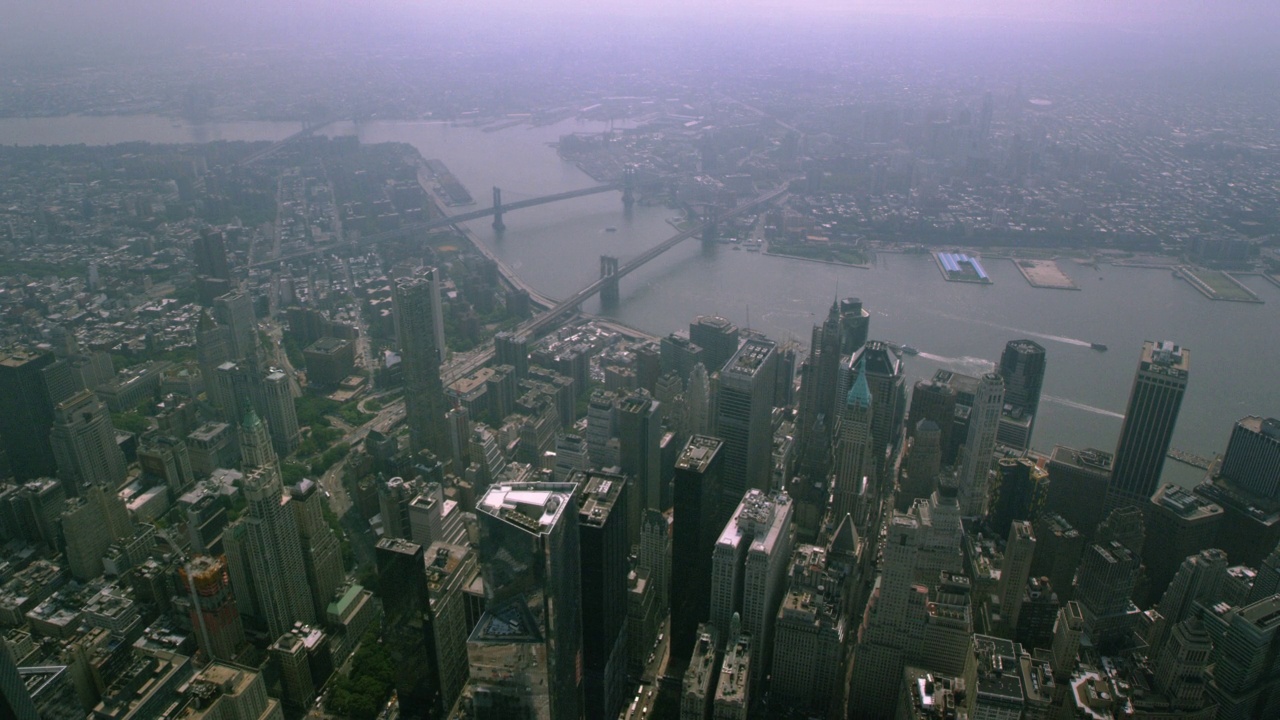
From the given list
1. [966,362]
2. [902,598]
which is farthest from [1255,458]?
[902,598]

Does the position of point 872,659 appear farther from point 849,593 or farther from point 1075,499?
point 1075,499

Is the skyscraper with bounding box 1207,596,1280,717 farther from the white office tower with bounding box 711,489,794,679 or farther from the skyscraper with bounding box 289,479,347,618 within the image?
the skyscraper with bounding box 289,479,347,618

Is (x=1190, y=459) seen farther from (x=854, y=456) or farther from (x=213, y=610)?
(x=213, y=610)

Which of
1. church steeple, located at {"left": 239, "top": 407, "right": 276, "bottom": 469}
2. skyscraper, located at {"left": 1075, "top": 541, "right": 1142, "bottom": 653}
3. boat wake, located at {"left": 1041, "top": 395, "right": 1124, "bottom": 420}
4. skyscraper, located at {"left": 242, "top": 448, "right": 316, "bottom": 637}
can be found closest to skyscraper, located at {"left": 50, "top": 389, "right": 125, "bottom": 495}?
church steeple, located at {"left": 239, "top": 407, "right": 276, "bottom": 469}

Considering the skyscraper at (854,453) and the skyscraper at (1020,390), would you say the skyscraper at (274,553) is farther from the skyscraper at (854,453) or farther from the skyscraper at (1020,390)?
the skyscraper at (1020,390)

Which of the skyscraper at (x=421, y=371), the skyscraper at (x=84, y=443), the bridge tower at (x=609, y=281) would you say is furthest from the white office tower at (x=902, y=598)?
the bridge tower at (x=609, y=281)

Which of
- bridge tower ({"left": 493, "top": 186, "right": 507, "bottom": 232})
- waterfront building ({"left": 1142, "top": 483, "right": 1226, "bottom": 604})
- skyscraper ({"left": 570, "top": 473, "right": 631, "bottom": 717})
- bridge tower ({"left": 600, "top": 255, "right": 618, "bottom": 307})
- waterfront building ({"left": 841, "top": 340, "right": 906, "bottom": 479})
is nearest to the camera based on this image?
skyscraper ({"left": 570, "top": 473, "right": 631, "bottom": 717})

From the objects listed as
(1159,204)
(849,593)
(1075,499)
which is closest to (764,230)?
(1159,204)
